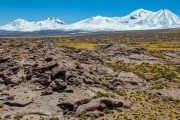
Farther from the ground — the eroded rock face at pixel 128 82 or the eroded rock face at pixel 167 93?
the eroded rock face at pixel 128 82

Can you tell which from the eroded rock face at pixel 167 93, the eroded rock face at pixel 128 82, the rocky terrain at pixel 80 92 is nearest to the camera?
the rocky terrain at pixel 80 92

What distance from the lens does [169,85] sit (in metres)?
57.2

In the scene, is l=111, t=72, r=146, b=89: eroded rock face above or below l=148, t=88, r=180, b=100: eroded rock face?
above

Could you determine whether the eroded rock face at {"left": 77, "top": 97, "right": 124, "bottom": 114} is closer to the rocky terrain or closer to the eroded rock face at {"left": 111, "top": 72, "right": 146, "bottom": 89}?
the rocky terrain

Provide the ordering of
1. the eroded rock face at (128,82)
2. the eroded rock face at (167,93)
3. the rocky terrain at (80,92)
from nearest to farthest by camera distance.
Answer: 1. the rocky terrain at (80,92)
2. the eroded rock face at (167,93)
3. the eroded rock face at (128,82)

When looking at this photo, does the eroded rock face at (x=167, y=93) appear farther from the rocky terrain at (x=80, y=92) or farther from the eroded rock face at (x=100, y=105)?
the eroded rock face at (x=100, y=105)

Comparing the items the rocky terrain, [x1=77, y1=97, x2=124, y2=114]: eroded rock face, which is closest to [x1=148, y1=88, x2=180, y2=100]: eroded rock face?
the rocky terrain

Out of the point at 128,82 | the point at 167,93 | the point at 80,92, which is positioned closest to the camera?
the point at 80,92

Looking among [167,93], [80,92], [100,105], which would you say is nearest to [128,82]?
[167,93]

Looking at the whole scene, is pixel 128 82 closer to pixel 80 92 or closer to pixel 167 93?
pixel 167 93

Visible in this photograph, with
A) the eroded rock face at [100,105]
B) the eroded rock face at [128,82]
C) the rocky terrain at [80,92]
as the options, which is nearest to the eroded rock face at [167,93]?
the rocky terrain at [80,92]

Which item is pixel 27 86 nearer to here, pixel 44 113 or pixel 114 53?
pixel 44 113

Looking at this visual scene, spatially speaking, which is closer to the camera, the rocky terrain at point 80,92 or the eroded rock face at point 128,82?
the rocky terrain at point 80,92

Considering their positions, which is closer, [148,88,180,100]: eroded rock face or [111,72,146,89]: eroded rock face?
[148,88,180,100]: eroded rock face
